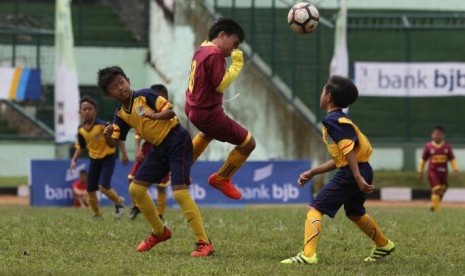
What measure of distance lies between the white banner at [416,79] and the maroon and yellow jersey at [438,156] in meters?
4.53

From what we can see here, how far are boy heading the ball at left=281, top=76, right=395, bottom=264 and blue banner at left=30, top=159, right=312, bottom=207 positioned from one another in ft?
41.4

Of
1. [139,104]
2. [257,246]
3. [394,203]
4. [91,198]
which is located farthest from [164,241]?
[394,203]

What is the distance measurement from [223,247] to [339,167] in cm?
192

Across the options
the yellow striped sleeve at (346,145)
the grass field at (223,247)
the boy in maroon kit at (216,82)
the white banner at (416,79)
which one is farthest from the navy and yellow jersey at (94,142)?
the white banner at (416,79)

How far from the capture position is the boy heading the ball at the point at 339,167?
10141 millimetres

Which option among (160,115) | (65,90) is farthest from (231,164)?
(65,90)

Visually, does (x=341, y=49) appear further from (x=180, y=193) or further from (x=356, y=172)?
(x=356, y=172)

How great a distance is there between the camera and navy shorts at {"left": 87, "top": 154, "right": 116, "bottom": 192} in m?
17.3

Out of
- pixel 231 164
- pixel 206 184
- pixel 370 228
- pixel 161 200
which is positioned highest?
pixel 231 164

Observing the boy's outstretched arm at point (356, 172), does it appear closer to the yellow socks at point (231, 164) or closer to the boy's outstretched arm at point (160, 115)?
the boy's outstretched arm at point (160, 115)

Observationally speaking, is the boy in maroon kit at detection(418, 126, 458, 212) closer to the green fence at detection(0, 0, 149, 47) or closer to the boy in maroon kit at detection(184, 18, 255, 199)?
the green fence at detection(0, 0, 149, 47)

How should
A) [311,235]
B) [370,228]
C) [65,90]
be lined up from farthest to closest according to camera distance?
[65,90]
[370,228]
[311,235]

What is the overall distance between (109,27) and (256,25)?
8694mm

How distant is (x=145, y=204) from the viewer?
37.2 ft
